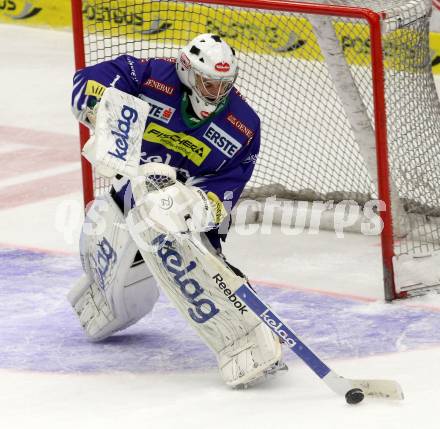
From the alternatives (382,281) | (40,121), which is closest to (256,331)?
(382,281)

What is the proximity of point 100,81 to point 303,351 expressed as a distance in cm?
116

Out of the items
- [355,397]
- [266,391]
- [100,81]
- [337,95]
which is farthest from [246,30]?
[355,397]

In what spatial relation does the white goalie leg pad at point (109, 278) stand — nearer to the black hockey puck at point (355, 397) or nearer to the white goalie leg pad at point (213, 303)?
the white goalie leg pad at point (213, 303)

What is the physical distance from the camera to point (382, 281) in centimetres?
590

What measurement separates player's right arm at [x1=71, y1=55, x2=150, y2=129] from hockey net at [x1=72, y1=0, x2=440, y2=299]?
0.94 meters

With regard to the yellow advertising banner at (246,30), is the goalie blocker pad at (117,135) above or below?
above

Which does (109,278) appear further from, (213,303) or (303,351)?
(303,351)

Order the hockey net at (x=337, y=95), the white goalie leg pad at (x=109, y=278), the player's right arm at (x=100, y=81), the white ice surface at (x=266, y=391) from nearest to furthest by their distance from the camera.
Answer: the white ice surface at (x=266, y=391)
the player's right arm at (x=100, y=81)
the white goalie leg pad at (x=109, y=278)
the hockey net at (x=337, y=95)

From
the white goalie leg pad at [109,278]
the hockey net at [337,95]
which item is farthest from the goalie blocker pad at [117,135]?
the hockey net at [337,95]

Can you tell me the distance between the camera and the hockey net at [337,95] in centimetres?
561

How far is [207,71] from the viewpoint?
4680 millimetres

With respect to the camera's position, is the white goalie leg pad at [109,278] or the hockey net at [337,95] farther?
the hockey net at [337,95]

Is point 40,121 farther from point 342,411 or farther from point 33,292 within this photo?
point 342,411

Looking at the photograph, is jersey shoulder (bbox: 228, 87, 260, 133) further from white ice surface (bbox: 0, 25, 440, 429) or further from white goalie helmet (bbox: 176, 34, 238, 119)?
white ice surface (bbox: 0, 25, 440, 429)
